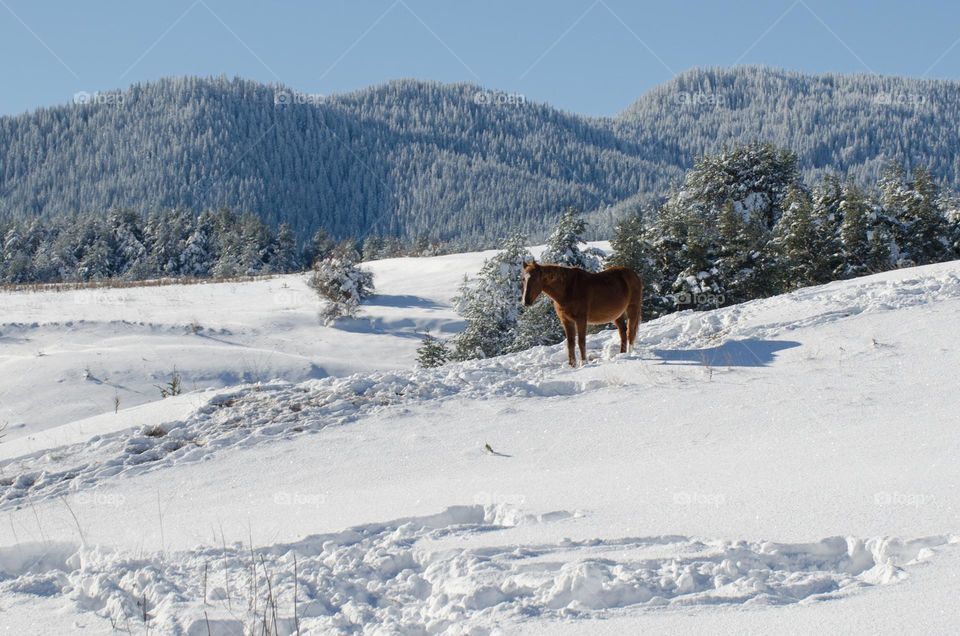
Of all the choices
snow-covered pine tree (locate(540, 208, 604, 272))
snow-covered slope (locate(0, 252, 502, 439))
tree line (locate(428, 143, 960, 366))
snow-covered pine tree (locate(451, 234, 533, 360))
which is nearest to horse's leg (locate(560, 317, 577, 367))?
snow-covered slope (locate(0, 252, 502, 439))

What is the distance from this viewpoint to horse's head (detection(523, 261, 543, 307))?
9.45 m

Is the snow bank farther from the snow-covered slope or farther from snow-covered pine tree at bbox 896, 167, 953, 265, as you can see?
snow-covered pine tree at bbox 896, 167, 953, 265

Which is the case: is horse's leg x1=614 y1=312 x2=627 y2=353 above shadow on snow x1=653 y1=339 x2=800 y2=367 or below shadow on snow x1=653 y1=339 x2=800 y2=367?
above

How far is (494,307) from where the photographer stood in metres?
28.1

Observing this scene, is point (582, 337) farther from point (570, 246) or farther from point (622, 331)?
point (570, 246)

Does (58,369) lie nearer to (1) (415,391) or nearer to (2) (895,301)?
(1) (415,391)

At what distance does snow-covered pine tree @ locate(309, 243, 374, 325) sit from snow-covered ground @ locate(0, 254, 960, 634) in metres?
23.4

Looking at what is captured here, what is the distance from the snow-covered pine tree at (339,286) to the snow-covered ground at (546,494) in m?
23.4

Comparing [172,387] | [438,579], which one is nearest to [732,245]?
[172,387]

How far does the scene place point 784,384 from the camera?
7344 mm

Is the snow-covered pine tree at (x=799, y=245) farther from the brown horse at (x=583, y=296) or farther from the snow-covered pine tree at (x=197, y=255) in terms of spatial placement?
the snow-covered pine tree at (x=197, y=255)

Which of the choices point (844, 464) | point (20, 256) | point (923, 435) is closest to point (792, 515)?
point (844, 464)

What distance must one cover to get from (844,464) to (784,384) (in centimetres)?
265

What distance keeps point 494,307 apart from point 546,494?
2330cm
